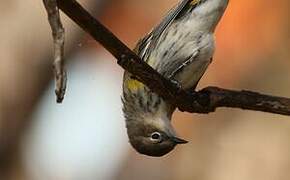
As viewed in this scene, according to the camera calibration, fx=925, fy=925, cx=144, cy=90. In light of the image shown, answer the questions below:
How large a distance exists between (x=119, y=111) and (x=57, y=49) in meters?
2.83

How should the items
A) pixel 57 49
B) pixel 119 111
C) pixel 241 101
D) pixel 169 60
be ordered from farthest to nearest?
pixel 119 111, pixel 169 60, pixel 241 101, pixel 57 49

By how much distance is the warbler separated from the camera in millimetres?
2762

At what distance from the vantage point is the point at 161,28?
2.87m

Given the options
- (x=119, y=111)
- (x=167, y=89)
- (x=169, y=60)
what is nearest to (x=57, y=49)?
(x=167, y=89)

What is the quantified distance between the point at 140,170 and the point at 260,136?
2.15 ft

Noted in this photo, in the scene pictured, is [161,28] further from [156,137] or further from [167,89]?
[167,89]

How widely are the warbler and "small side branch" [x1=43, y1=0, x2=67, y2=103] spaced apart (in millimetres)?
1234

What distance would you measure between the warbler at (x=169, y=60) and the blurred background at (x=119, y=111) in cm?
83

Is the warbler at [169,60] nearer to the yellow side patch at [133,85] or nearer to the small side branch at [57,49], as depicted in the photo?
the yellow side patch at [133,85]

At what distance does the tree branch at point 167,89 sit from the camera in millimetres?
1548

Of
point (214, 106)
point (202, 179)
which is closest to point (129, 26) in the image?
point (202, 179)

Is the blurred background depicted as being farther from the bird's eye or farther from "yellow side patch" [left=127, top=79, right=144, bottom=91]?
the bird's eye

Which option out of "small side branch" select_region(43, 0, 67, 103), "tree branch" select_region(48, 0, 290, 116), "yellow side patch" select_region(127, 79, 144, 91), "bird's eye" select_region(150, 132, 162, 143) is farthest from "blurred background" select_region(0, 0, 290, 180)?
"small side branch" select_region(43, 0, 67, 103)

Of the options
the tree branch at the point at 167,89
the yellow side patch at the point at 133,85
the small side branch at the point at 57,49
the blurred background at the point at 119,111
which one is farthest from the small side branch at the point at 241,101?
the blurred background at the point at 119,111
